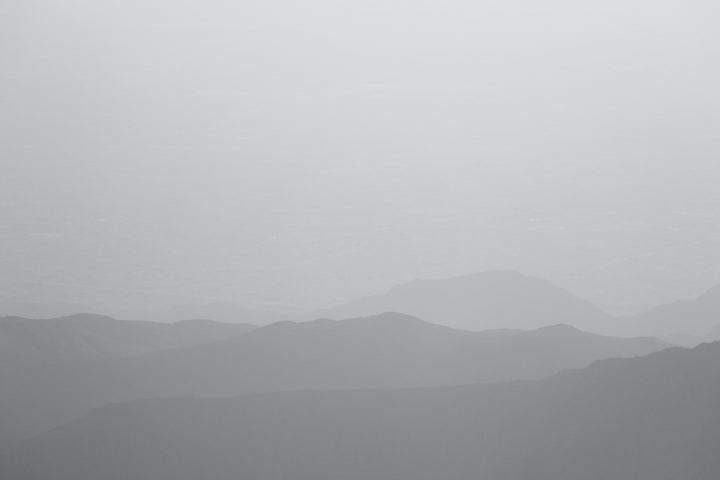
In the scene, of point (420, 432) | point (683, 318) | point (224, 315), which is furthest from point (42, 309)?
point (420, 432)

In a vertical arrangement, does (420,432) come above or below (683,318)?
below

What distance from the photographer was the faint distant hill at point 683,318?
60.3 m

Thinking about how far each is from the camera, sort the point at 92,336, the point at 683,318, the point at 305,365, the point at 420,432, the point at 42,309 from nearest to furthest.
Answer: the point at 420,432 < the point at 305,365 < the point at 92,336 < the point at 683,318 < the point at 42,309

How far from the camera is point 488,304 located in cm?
6053

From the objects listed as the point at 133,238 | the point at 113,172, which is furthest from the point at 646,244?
the point at 113,172

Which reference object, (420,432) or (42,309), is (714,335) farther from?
(42,309)

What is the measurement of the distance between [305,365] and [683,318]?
1462 inches

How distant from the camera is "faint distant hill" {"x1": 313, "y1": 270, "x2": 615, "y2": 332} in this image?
2336 inches

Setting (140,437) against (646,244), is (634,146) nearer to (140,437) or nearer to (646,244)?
(646,244)

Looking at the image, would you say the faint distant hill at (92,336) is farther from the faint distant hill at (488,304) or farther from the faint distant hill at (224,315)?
the faint distant hill at (224,315)

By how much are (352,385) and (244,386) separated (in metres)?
4.17

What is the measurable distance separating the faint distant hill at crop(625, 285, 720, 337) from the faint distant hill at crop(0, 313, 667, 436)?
23110 millimetres

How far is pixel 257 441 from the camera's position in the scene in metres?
29.1

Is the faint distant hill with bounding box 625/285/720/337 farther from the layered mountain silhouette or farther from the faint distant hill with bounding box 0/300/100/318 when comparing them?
the faint distant hill with bounding box 0/300/100/318
